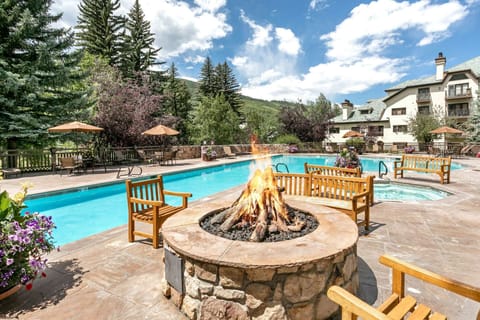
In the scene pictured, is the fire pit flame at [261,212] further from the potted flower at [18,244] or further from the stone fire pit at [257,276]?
the potted flower at [18,244]

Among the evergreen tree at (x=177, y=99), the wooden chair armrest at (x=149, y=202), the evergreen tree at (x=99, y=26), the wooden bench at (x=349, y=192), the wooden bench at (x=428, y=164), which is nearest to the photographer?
the wooden chair armrest at (x=149, y=202)

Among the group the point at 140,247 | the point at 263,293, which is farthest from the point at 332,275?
the point at 140,247

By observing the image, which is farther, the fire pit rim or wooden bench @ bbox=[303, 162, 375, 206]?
wooden bench @ bbox=[303, 162, 375, 206]

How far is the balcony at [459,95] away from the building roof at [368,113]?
674cm

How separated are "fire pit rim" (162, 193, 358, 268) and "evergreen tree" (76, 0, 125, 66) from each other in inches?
1144

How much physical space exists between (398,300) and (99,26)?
33.2m

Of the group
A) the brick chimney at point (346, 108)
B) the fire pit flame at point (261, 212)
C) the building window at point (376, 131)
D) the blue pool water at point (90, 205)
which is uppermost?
the brick chimney at point (346, 108)

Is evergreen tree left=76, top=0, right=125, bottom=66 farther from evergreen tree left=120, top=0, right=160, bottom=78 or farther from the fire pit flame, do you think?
the fire pit flame

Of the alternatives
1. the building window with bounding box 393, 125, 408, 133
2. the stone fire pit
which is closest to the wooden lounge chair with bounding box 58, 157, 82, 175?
the stone fire pit

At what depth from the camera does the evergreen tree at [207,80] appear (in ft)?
131

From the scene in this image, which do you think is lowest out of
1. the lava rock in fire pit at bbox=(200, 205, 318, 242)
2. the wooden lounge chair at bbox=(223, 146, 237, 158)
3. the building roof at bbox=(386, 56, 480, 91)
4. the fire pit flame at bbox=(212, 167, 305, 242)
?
the lava rock in fire pit at bbox=(200, 205, 318, 242)

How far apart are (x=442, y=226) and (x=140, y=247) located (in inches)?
191

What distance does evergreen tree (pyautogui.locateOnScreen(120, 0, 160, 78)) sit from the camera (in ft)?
93.4

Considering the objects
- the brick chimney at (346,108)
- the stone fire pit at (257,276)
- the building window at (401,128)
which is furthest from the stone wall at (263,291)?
the brick chimney at (346,108)
